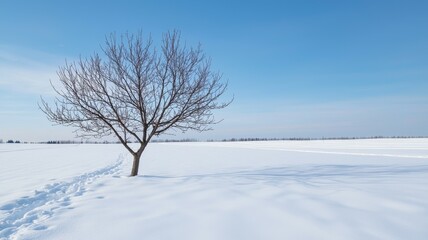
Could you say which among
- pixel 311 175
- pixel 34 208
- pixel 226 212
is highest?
pixel 311 175

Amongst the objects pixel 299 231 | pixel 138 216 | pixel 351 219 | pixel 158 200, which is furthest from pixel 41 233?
pixel 351 219

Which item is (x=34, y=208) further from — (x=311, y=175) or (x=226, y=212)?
(x=311, y=175)

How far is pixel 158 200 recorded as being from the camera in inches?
227

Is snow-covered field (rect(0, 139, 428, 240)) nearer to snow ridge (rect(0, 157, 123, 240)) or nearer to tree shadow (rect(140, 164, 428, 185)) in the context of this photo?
snow ridge (rect(0, 157, 123, 240))

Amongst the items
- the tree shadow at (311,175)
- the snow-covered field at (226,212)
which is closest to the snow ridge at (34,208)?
the snow-covered field at (226,212)

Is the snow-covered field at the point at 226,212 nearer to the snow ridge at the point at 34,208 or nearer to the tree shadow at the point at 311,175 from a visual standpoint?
the snow ridge at the point at 34,208

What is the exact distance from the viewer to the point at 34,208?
5805 mm

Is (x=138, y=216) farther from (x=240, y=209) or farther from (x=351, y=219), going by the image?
(x=351, y=219)

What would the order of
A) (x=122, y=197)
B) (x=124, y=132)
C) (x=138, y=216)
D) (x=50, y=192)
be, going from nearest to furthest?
(x=138, y=216)
(x=122, y=197)
(x=50, y=192)
(x=124, y=132)

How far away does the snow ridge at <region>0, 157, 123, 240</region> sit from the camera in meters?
4.49

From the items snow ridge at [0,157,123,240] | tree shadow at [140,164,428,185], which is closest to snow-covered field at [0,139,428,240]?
snow ridge at [0,157,123,240]

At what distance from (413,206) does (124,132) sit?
888cm

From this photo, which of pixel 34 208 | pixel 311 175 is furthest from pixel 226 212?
pixel 311 175

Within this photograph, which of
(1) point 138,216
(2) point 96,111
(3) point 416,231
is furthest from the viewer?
(2) point 96,111
